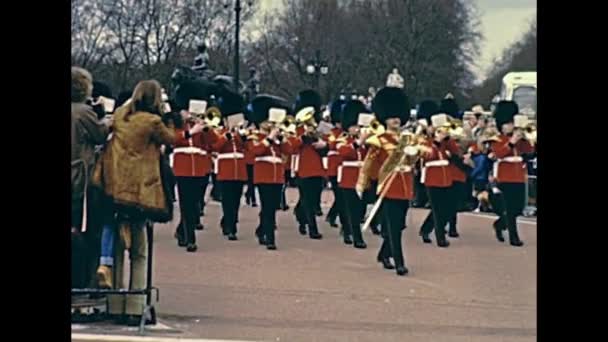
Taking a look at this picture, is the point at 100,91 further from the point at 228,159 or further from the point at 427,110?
the point at 427,110

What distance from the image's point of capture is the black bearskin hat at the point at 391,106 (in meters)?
9.21

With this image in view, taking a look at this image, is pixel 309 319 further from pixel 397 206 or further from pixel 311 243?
→ pixel 311 243

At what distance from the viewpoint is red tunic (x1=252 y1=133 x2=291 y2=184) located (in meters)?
9.95

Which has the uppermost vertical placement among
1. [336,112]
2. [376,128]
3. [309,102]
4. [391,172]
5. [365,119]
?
[309,102]

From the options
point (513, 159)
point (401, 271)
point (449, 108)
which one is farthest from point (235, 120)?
point (401, 271)

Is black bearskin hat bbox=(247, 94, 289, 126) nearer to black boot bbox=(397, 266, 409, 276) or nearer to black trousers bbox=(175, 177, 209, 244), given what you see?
black trousers bbox=(175, 177, 209, 244)

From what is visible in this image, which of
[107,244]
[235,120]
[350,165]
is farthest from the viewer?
[235,120]

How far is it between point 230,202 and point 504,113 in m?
2.86

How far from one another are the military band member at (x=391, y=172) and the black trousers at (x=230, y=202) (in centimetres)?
166

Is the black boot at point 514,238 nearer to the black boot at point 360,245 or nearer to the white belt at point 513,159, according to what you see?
the white belt at point 513,159

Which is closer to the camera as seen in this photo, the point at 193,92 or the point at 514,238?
the point at 514,238

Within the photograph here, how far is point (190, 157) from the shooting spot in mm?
9906

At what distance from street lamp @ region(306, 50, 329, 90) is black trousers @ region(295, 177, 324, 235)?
739 cm
